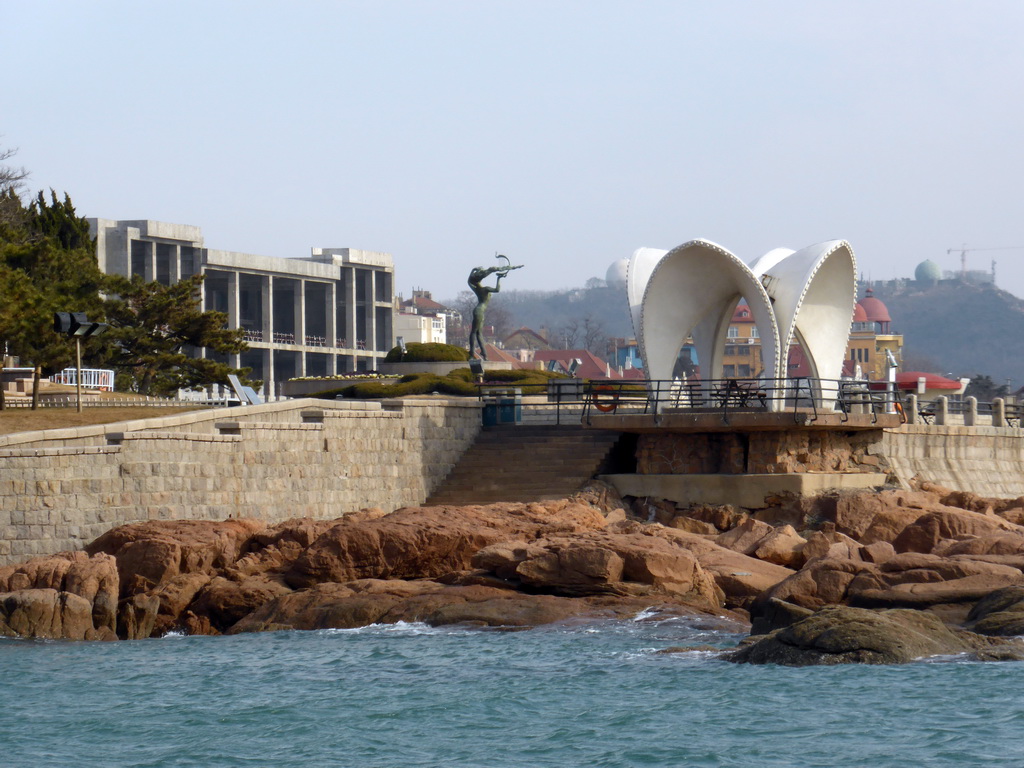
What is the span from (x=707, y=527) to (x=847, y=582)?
6.57 metres

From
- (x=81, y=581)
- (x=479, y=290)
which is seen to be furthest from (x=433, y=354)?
(x=81, y=581)

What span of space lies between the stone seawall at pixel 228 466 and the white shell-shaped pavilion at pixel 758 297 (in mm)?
4368

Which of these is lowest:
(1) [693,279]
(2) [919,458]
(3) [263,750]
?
(3) [263,750]

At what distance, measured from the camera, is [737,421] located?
28.3 meters

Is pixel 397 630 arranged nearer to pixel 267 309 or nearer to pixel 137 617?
pixel 137 617

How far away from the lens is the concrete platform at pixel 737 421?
28.1m

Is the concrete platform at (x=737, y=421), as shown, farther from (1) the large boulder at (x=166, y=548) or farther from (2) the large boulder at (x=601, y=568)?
(1) the large boulder at (x=166, y=548)

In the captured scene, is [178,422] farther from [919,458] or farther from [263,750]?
[919,458]

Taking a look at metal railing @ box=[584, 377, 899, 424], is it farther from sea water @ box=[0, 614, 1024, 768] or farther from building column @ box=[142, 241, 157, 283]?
building column @ box=[142, 241, 157, 283]

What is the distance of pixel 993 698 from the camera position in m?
16.7

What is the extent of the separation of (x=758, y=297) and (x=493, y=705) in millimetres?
16017

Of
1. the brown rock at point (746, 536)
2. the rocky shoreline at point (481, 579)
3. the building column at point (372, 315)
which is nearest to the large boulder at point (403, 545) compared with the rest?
the rocky shoreline at point (481, 579)

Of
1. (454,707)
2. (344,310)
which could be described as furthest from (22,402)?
(344,310)

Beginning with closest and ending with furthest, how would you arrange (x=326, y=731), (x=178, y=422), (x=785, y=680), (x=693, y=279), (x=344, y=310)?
(x=326, y=731) < (x=785, y=680) < (x=178, y=422) < (x=693, y=279) < (x=344, y=310)
